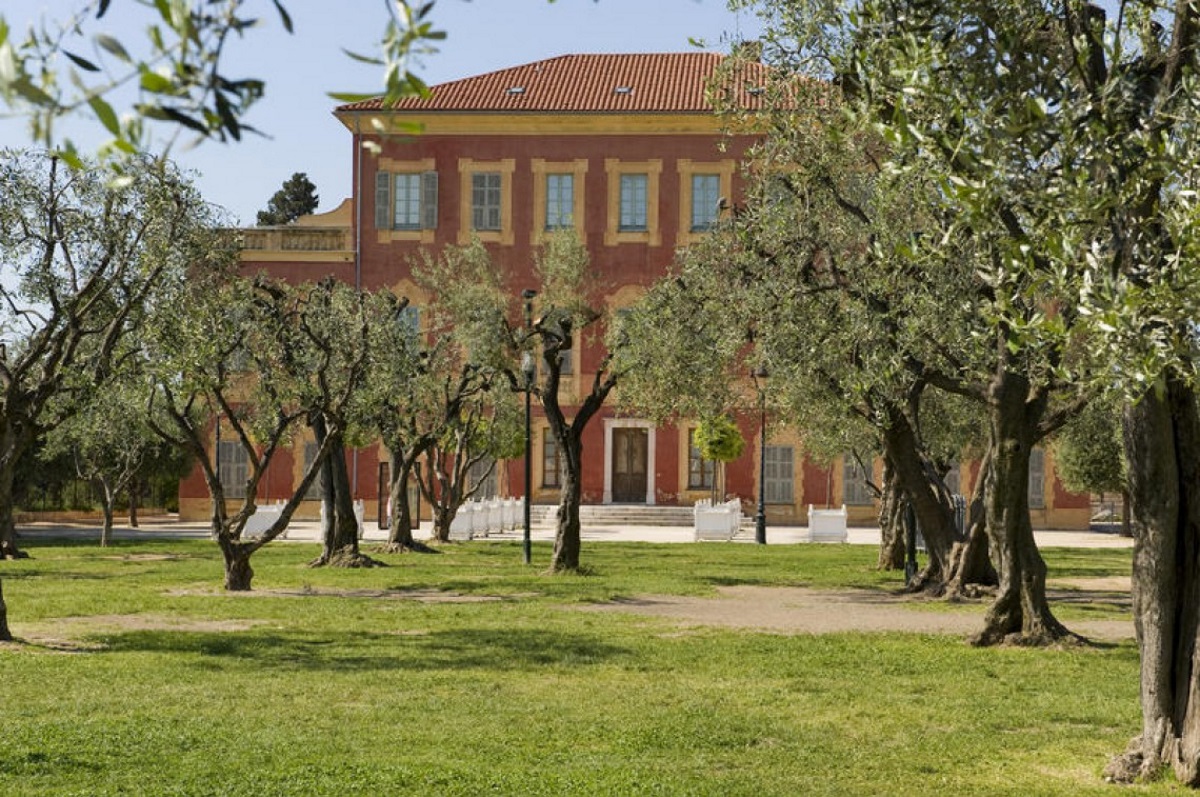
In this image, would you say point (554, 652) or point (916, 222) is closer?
point (554, 652)

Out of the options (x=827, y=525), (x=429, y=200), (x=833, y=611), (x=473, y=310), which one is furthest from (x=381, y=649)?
(x=429, y=200)

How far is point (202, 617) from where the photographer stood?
19.0 meters

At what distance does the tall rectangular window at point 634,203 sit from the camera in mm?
51250

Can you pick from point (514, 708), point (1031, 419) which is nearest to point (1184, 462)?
point (514, 708)

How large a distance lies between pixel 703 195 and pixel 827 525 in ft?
48.4

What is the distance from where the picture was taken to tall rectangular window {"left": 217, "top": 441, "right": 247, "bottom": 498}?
2051 inches

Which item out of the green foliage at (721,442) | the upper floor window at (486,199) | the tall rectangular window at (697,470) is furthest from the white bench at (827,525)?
the upper floor window at (486,199)

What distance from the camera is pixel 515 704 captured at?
12.2 metres

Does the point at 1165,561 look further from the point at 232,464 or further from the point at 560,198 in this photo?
the point at 232,464

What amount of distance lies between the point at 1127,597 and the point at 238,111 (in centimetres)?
2246

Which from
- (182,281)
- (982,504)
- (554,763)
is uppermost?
(182,281)

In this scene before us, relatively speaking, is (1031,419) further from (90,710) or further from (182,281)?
(182,281)

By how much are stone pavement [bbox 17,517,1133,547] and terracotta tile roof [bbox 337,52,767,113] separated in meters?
13.5

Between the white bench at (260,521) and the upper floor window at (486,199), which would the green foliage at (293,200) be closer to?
the upper floor window at (486,199)
